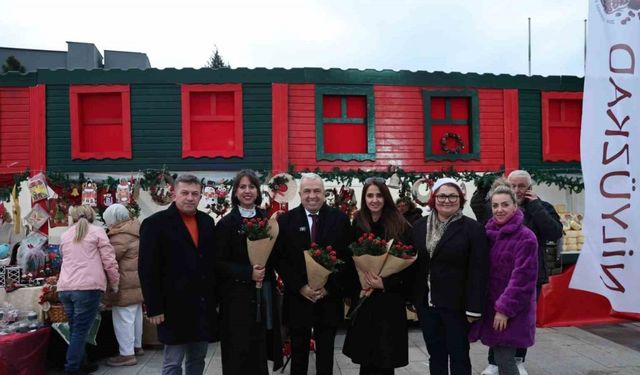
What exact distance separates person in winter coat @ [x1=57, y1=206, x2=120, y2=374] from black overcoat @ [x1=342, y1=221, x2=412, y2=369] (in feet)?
8.35

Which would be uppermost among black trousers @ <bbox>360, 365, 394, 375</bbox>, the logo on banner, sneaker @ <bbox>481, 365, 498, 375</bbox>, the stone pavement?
the logo on banner

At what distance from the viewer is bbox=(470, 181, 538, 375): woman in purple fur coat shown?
9.93ft

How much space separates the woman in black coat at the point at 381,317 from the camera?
10.7ft

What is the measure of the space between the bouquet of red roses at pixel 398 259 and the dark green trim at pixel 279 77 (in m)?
4.86

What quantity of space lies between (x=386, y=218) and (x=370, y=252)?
1.34 ft

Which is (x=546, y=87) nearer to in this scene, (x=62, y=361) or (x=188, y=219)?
(x=188, y=219)

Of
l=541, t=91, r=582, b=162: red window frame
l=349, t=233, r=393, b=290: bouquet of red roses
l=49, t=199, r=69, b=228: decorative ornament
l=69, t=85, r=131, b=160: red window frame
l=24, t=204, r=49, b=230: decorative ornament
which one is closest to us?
l=349, t=233, r=393, b=290: bouquet of red roses

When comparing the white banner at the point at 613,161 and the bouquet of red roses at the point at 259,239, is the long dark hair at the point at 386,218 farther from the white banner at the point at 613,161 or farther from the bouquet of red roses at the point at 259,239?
the white banner at the point at 613,161

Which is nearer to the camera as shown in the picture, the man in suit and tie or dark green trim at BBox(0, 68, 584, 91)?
the man in suit and tie

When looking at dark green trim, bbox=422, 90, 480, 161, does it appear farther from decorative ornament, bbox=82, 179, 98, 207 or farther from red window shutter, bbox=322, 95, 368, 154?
decorative ornament, bbox=82, 179, 98, 207

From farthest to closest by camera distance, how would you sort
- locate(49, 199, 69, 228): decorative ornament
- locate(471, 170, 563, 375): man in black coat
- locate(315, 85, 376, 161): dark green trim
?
locate(315, 85, 376, 161): dark green trim < locate(49, 199, 69, 228): decorative ornament < locate(471, 170, 563, 375): man in black coat

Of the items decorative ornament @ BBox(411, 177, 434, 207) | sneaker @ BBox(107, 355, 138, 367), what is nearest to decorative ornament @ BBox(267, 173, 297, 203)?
decorative ornament @ BBox(411, 177, 434, 207)

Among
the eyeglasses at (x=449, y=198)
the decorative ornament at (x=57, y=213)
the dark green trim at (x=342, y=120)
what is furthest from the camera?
the dark green trim at (x=342, y=120)

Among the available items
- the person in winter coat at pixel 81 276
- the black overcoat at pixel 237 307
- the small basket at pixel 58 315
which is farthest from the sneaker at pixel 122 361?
the black overcoat at pixel 237 307
